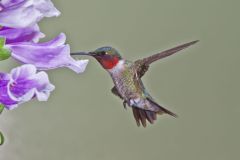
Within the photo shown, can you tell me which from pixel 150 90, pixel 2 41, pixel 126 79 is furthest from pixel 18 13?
pixel 150 90

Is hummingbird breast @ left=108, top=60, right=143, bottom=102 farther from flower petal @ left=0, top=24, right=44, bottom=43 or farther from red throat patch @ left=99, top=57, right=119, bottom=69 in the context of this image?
flower petal @ left=0, top=24, right=44, bottom=43

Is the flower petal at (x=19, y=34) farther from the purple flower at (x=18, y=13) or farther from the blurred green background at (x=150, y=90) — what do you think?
the blurred green background at (x=150, y=90)

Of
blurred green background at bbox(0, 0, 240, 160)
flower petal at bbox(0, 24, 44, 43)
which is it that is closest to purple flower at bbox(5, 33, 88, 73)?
flower petal at bbox(0, 24, 44, 43)

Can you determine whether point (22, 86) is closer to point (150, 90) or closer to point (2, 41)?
point (2, 41)

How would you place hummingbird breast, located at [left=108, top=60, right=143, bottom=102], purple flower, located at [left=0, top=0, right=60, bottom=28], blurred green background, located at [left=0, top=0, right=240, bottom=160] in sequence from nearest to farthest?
1. purple flower, located at [left=0, top=0, right=60, bottom=28]
2. hummingbird breast, located at [left=108, top=60, right=143, bottom=102]
3. blurred green background, located at [left=0, top=0, right=240, bottom=160]

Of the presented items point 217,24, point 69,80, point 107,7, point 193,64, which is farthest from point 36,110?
point 217,24

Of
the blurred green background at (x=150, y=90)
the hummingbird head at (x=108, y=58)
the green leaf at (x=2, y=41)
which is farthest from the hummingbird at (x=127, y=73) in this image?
A: the green leaf at (x=2, y=41)
